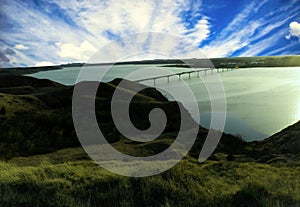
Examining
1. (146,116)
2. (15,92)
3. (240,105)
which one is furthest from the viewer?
(240,105)

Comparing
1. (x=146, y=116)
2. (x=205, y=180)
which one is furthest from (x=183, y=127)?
(x=205, y=180)

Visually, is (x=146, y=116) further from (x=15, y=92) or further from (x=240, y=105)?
(x=240, y=105)

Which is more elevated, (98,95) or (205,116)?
(98,95)

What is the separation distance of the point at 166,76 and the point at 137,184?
71258 millimetres

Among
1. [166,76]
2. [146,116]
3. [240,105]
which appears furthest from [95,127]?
[166,76]

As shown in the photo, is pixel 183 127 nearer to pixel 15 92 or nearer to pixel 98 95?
pixel 98 95

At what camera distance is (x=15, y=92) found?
31.2m

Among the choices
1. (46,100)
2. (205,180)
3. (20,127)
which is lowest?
(205,180)

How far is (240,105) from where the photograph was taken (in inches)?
1601

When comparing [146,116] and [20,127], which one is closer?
[20,127]

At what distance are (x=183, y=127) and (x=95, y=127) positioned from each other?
18.7 feet

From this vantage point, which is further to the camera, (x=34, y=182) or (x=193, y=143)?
(x=193, y=143)

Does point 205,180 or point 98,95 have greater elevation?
point 98,95

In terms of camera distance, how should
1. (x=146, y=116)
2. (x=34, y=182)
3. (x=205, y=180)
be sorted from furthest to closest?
(x=146, y=116) → (x=205, y=180) → (x=34, y=182)
